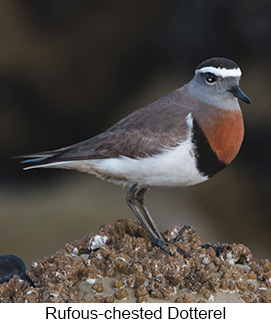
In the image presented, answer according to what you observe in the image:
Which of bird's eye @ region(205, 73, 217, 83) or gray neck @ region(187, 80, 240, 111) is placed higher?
bird's eye @ region(205, 73, 217, 83)

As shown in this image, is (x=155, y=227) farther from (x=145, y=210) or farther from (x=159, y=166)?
(x=159, y=166)

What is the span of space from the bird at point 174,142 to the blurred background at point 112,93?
1.86 meters

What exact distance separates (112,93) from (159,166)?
2270mm

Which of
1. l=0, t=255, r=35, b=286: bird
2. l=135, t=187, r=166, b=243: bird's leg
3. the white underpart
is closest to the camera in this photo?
l=0, t=255, r=35, b=286: bird

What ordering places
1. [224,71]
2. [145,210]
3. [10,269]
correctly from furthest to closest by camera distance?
[145,210]
[224,71]
[10,269]

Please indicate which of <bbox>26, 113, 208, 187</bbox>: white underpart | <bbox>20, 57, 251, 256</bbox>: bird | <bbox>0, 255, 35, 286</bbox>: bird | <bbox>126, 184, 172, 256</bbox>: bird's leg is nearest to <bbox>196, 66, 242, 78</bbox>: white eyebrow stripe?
<bbox>20, 57, 251, 256</bbox>: bird

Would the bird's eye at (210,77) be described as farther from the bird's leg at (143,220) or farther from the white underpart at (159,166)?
the bird's leg at (143,220)

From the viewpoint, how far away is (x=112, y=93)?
5.21 metres

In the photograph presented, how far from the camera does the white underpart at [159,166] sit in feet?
9.98

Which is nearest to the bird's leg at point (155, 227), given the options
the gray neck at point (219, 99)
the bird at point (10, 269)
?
the gray neck at point (219, 99)

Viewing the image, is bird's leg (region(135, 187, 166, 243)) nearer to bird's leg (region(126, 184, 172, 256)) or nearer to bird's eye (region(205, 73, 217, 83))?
bird's leg (region(126, 184, 172, 256))

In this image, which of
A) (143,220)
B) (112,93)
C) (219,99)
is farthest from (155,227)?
(112,93)

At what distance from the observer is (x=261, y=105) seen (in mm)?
4961

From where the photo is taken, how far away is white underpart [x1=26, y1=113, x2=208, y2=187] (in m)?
3.04
